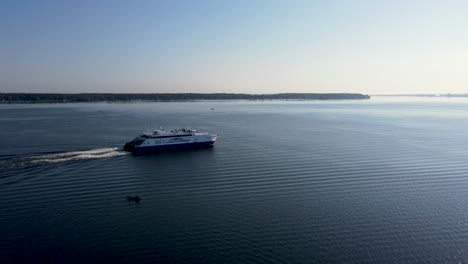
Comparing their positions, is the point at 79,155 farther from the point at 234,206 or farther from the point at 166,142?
the point at 234,206

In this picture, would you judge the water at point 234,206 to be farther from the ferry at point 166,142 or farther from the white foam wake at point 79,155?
the ferry at point 166,142

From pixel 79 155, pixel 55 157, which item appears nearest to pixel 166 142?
pixel 79 155

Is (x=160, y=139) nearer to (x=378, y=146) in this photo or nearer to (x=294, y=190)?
(x=294, y=190)

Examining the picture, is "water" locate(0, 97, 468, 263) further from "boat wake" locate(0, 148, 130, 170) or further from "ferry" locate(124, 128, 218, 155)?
"ferry" locate(124, 128, 218, 155)

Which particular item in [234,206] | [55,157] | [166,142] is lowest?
[234,206]

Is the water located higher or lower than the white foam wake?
lower

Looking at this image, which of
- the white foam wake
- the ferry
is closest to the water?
the white foam wake

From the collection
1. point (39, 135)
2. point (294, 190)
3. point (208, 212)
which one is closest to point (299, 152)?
point (294, 190)
